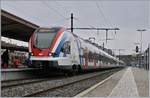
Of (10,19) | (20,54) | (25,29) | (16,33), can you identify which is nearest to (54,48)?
(10,19)

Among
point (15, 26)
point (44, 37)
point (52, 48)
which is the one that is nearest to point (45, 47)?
point (52, 48)

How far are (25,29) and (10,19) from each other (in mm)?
5195

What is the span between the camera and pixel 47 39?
2258cm

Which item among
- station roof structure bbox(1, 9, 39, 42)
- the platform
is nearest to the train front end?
station roof structure bbox(1, 9, 39, 42)

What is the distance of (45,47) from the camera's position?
2220 cm

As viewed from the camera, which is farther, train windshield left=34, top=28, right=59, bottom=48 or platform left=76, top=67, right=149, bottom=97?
train windshield left=34, top=28, right=59, bottom=48

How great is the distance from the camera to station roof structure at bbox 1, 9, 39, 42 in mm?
24391

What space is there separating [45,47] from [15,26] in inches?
269

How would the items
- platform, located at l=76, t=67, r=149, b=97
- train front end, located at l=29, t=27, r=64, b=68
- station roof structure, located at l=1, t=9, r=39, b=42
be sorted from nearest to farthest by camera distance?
platform, located at l=76, t=67, r=149, b=97 → train front end, located at l=29, t=27, r=64, b=68 → station roof structure, located at l=1, t=9, r=39, b=42

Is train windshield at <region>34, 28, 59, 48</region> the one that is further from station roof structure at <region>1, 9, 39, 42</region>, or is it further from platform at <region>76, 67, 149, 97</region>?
platform at <region>76, 67, 149, 97</region>

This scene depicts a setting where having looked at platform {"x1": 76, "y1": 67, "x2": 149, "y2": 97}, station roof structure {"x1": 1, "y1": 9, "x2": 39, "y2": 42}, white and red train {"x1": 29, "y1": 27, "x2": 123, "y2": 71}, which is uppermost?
station roof structure {"x1": 1, "y1": 9, "x2": 39, "y2": 42}

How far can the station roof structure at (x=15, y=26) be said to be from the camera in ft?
80.0

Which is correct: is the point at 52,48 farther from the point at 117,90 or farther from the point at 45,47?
the point at 117,90

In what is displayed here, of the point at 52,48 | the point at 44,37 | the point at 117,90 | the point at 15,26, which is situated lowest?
the point at 117,90
